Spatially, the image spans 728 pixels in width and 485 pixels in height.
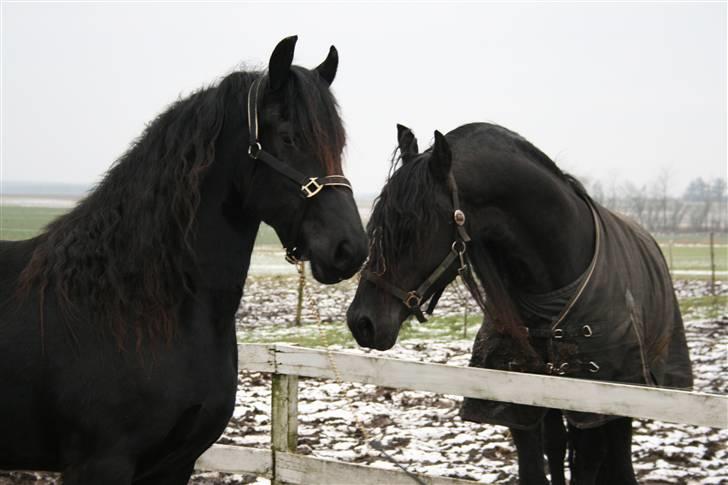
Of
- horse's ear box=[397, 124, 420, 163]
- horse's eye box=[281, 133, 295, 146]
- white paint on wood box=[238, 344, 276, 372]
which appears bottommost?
white paint on wood box=[238, 344, 276, 372]

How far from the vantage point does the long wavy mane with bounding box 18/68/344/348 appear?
94.0 inches

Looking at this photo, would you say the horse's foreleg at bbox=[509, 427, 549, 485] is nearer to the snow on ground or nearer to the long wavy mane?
the snow on ground

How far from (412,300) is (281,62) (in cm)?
134

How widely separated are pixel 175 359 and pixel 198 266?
0.34m

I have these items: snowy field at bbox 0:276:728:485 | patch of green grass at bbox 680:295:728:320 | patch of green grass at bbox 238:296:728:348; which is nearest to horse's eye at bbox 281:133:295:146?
snowy field at bbox 0:276:728:485

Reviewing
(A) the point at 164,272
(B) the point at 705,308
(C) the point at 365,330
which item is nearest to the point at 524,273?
(C) the point at 365,330

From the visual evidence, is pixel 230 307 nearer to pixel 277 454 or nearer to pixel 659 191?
pixel 277 454

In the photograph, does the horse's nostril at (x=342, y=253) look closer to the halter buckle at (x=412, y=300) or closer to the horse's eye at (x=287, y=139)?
the horse's eye at (x=287, y=139)

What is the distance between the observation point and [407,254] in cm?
324

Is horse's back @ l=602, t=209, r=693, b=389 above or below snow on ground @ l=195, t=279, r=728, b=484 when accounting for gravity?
above

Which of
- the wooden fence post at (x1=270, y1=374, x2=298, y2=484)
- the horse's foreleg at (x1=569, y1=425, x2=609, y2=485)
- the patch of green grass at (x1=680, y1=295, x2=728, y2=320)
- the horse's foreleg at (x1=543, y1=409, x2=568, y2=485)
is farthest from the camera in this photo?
the patch of green grass at (x1=680, y1=295, x2=728, y2=320)

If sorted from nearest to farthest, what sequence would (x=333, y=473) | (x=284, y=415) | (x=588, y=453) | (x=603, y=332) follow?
(x=603, y=332)
(x=588, y=453)
(x=333, y=473)
(x=284, y=415)

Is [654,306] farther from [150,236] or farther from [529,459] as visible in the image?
[150,236]

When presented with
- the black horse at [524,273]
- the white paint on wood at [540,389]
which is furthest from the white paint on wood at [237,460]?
the black horse at [524,273]
